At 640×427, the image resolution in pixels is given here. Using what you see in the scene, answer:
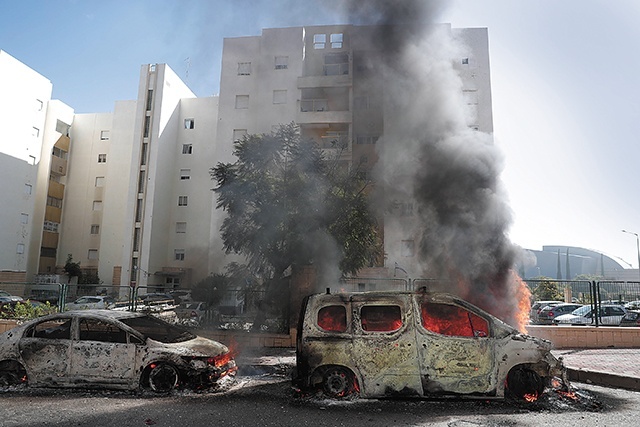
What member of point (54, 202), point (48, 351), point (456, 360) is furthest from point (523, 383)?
point (54, 202)

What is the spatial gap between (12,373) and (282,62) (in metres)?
27.4

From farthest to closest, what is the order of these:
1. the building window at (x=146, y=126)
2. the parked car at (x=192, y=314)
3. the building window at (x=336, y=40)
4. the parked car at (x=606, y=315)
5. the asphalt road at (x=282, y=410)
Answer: the building window at (x=146, y=126), the building window at (x=336, y=40), the parked car at (x=606, y=315), the parked car at (x=192, y=314), the asphalt road at (x=282, y=410)

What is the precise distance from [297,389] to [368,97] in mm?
20581

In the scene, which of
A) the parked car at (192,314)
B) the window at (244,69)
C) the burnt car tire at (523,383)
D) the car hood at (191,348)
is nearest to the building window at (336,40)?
the window at (244,69)

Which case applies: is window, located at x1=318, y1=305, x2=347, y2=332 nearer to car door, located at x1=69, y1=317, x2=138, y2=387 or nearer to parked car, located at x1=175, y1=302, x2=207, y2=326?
car door, located at x1=69, y1=317, x2=138, y2=387

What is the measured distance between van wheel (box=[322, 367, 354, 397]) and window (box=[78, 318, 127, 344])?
9.53ft

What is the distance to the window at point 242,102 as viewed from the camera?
3128 centimetres

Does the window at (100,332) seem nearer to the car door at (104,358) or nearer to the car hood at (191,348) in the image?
the car door at (104,358)

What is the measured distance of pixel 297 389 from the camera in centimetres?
613

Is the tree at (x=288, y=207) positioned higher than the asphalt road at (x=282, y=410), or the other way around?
the tree at (x=288, y=207)

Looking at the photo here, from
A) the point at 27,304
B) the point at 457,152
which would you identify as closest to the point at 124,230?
the point at 27,304

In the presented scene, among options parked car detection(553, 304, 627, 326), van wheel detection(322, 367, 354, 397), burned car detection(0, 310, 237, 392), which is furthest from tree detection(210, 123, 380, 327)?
parked car detection(553, 304, 627, 326)

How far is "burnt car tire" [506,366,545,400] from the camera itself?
5.62 meters

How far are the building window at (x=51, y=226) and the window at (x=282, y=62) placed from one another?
22559mm
